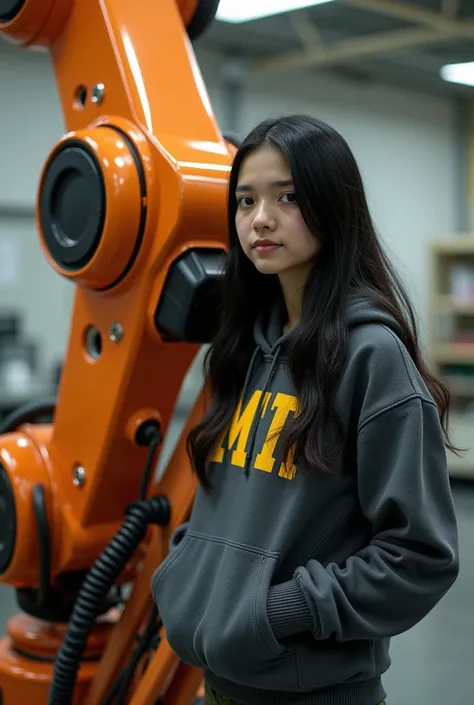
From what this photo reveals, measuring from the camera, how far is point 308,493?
130cm

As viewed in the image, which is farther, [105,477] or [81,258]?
[105,477]

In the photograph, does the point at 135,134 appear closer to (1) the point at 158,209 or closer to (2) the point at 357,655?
(1) the point at 158,209

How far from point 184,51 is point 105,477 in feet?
2.94

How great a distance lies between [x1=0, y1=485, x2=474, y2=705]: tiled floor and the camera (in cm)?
307

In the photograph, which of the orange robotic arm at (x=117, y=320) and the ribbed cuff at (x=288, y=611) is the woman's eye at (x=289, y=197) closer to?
the orange robotic arm at (x=117, y=320)

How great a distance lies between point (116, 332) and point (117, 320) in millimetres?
24

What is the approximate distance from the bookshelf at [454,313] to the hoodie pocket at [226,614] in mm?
5546

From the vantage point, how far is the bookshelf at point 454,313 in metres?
6.89

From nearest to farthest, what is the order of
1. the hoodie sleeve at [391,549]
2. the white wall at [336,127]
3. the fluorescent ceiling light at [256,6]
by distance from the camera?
1. the hoodie sleeve at [391,549]
2. the fluorescent ceiling light at [256,6]
3. the white wall at [336,127]

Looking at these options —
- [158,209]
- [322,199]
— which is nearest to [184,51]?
[158,209]

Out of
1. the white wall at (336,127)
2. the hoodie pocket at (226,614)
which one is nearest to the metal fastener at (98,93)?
the hoodie pocket at (226,614)

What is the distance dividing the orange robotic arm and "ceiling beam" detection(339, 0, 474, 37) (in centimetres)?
486

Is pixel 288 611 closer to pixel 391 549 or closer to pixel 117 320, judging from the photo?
pixel 391 549

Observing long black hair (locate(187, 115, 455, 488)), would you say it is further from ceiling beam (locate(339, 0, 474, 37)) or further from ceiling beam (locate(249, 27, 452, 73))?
ceiling beam (locate(249, 27, 452, 73))
